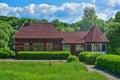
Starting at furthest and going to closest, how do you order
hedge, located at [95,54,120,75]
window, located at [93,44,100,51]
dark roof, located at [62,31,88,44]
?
dark roof, located at [62,31,88,44]
window, located at [93,44,100,51]
hedge, located at [95,54,120,75]

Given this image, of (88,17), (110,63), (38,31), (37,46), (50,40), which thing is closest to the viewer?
(110,63)

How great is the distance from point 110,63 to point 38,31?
26380mm

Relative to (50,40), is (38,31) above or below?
above

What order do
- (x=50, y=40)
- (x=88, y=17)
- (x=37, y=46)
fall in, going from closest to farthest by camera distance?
(x=50, y=40)
(x=37, y=46)
(x=88, y=17)

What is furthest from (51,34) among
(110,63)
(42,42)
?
(110,63)

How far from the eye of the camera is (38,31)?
49.1m

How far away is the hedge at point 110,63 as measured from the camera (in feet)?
71.3

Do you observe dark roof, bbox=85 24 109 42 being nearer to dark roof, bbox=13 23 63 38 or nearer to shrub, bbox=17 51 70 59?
dark roof, bbox=13 23 63 38

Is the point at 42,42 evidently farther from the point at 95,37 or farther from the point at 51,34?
the point at 95,37

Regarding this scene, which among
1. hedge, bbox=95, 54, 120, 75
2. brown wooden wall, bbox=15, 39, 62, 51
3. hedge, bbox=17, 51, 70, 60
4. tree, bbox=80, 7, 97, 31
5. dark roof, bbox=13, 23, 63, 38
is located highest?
tree, bbox=80, 7, 97, 31

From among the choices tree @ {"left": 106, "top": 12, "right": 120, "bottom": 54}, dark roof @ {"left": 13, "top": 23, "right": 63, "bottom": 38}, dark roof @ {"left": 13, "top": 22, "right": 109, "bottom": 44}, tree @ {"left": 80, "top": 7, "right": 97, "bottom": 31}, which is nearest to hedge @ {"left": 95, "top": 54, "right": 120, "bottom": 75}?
dark roof @ {"left": 13, "top": 22, "right": 109, "bottom": 44}

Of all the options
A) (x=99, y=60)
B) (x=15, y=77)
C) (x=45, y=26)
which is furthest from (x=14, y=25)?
(x=15, y=77)

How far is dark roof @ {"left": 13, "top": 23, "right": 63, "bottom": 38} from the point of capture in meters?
48.1

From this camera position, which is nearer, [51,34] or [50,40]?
[50,40]
